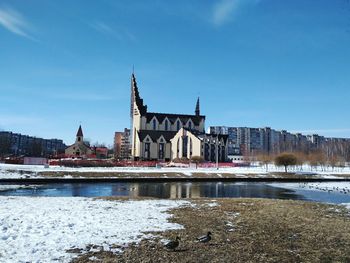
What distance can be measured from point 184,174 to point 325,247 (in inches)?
1881

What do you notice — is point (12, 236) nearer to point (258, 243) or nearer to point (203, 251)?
point (203, 251)

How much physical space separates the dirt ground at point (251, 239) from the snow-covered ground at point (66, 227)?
78 centimetres

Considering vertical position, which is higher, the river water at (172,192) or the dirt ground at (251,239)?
the dirt ground at (251,239)

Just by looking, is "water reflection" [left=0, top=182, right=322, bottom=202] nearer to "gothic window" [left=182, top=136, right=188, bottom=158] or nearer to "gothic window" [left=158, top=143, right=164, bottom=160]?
"gothic window" [left=182, top=136, right=188, bottom=158]

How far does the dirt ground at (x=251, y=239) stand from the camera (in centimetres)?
921

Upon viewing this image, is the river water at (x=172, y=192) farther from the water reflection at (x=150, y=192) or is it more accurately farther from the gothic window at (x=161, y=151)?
the gothic window at (x=161, y=151)

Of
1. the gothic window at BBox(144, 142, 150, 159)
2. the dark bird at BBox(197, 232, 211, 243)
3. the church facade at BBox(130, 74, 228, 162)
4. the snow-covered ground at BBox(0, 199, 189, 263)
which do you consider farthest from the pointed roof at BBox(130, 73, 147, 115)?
the dark bird at BBox(197, 232, 211, 243)

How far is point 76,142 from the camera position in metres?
123

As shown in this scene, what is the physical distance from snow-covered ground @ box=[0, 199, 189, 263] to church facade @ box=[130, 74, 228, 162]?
2947 inches

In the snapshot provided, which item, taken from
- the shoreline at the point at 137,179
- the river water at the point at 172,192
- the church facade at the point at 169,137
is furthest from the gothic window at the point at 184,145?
the river water at the point at 172,192

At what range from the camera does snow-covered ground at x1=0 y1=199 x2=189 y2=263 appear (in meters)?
9.29

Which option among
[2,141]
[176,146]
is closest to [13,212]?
[176,146]

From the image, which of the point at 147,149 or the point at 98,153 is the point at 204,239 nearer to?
the point at 147,149

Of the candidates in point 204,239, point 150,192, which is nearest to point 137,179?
point 150,192
